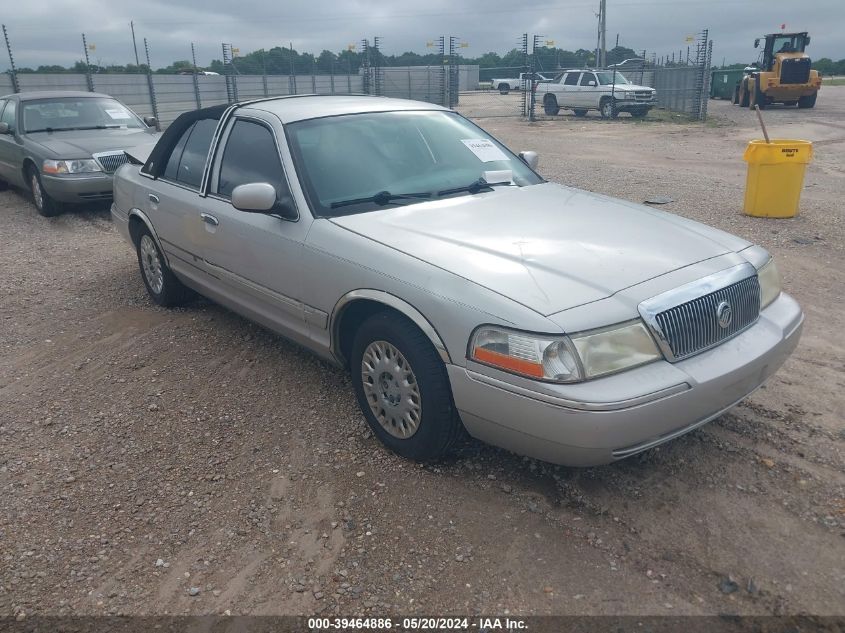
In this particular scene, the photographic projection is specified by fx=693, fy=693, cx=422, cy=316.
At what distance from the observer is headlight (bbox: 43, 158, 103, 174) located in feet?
29.4

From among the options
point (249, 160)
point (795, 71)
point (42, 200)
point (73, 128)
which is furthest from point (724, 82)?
point (249, 160)

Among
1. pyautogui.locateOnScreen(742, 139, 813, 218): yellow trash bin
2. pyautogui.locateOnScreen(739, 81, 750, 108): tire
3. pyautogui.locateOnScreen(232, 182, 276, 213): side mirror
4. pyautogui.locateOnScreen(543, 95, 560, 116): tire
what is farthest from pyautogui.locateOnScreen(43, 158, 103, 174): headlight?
pyautogui.locateOnScreen(739, 81, 750, 108): tire

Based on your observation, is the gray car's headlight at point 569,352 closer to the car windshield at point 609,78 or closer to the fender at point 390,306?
the fender at point 390,306

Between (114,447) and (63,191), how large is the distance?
647cm

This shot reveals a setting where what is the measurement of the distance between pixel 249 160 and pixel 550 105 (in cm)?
2523

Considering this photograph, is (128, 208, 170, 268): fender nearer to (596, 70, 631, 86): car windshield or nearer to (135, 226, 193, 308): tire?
(135, 226, 193, 308): tire

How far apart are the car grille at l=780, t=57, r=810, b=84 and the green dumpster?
730 centimetres

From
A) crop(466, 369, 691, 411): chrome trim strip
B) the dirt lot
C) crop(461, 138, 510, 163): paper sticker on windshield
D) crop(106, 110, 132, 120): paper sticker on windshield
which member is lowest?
the dirt lot

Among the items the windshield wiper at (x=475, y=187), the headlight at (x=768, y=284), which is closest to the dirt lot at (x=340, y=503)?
the headlight at (x=768, y=284)

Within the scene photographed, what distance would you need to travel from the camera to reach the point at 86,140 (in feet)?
31.1

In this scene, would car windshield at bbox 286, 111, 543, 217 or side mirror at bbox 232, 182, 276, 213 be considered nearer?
side mirror at bbox 232, 182, 276, 213

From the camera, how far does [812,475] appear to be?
10.5 feet

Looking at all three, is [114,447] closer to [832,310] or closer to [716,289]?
[716,289]

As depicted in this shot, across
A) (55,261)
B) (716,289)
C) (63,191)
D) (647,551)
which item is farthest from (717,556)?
(63,191)
